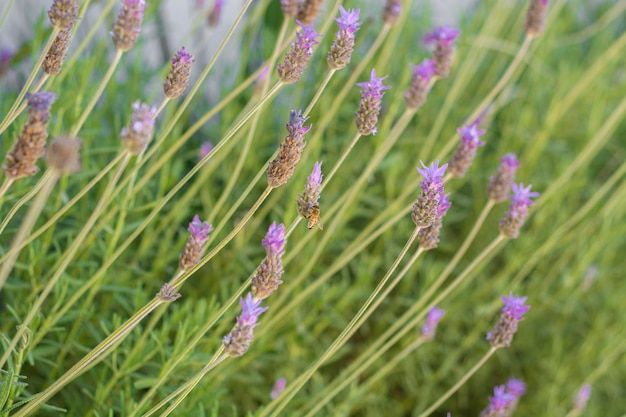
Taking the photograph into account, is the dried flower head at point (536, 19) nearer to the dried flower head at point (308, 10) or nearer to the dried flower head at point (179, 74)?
the dried flower head at point (308, 10)

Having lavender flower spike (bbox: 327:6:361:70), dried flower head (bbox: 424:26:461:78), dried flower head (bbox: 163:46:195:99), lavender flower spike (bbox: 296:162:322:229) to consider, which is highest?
dried flower head (bbox: 424:26:461:78)

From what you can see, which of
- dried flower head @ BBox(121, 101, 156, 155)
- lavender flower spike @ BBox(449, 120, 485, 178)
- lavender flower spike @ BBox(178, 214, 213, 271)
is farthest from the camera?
lavender flower spike @ BBox(449, 120, 485, 178)

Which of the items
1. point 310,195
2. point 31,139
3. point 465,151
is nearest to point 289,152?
point 310,195

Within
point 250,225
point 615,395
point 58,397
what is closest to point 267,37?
point 250,225

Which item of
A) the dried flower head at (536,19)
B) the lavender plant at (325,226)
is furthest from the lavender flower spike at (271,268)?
the dried flower head at (536,19)

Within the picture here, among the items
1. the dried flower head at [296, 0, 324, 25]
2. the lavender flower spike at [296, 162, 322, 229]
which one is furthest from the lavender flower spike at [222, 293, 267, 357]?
the dried flower head at [296, 0, 324, 25]

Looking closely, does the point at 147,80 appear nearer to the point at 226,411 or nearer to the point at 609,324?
the point at 226,411

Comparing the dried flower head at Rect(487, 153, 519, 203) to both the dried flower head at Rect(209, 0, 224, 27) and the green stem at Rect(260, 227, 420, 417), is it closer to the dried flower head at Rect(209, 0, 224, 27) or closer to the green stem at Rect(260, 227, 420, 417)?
the green stem at Rect(260, 227, 420, 417)
